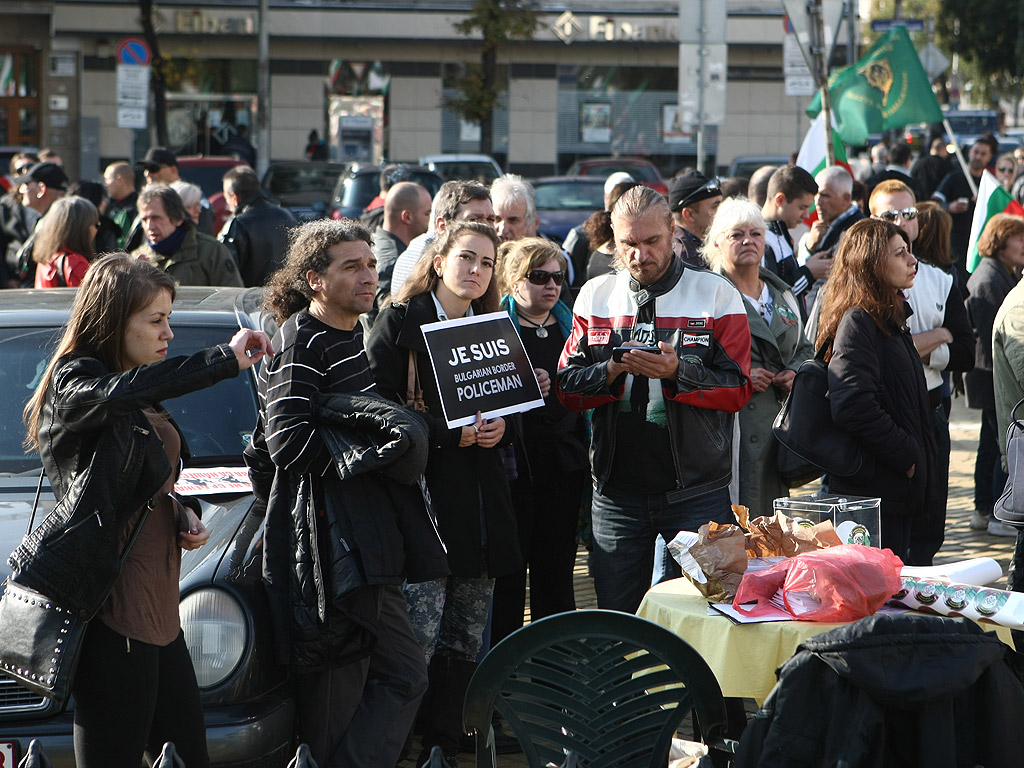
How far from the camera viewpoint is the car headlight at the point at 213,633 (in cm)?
384

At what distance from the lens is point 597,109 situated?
35.2 meters

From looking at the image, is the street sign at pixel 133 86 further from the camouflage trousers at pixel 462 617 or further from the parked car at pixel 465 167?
the camouflage trousers at pixel 462 617

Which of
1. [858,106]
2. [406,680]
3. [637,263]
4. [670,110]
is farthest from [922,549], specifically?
[670,110]

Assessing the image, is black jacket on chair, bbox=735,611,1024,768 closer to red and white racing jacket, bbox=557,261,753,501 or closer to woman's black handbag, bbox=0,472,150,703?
woman's black handbag, bbox=0,472,150,703

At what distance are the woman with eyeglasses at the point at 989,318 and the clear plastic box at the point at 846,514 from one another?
12.4 ft

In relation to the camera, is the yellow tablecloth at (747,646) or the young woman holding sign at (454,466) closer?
the yellow tablecloth at (747,646)

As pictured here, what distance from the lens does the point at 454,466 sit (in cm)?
457

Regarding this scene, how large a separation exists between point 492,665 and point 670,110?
33113 millimetres

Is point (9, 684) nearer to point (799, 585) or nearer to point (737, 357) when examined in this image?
point (799, 585)

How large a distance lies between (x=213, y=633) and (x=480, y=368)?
1373mm

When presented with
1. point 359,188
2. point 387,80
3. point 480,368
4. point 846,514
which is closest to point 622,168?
point 359,188

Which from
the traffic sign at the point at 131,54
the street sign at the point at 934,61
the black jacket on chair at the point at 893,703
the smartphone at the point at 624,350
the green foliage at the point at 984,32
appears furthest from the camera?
the green foliage at the point at 984,32

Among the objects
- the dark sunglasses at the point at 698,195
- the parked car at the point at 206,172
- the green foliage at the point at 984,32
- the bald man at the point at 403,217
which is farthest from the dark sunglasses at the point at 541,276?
the green foliage at the point at 984,32

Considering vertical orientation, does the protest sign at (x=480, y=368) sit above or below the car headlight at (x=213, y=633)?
above
